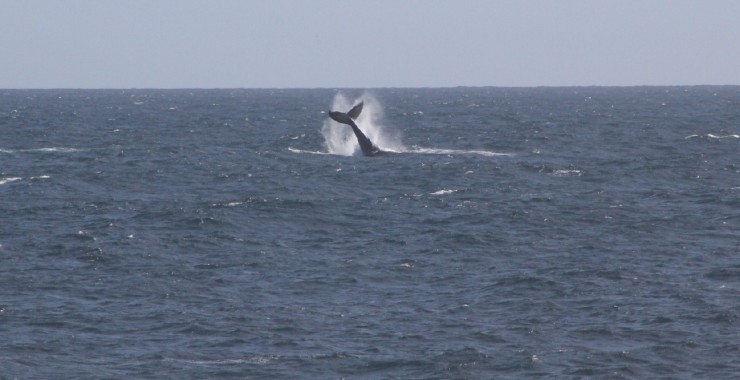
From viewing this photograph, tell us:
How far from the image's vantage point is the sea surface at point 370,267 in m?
26.0

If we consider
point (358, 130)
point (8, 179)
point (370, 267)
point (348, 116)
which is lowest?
point (370, 267)

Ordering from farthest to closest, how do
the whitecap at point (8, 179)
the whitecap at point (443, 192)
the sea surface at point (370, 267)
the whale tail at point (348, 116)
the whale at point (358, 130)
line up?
the whale at point (358, 130), the whale tail at point (348, 116), the whitecap at point (8, 179), the whitecap at point (443, 192), the sea surface at point (370, 267)

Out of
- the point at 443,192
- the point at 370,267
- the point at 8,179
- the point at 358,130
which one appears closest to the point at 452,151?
the point at 358,130

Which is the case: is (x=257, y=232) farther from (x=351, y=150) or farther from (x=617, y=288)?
(x=351, y=150)

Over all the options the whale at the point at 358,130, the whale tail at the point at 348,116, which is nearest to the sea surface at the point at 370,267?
the whale at the point at 358,130

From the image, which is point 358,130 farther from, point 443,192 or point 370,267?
point 370,267

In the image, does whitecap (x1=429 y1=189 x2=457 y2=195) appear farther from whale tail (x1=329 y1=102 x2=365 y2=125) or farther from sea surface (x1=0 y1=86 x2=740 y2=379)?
whale tail (x1=329 y1=102 x2=365 y2=125)

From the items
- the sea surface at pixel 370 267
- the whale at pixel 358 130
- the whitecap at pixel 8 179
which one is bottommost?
the sea surface at pixel 370 267

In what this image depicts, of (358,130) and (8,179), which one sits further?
(358,130)

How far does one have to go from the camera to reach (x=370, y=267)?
118 ft

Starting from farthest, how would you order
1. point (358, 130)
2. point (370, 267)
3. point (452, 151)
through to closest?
point (452, 151)
point (358, 130)
point (370, 267)

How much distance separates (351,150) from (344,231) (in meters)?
32.0

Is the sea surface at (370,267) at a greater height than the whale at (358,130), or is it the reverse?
the whale at (358,130)

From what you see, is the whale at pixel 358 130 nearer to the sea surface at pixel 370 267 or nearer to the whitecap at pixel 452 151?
the sea surface at pixel 370 267
